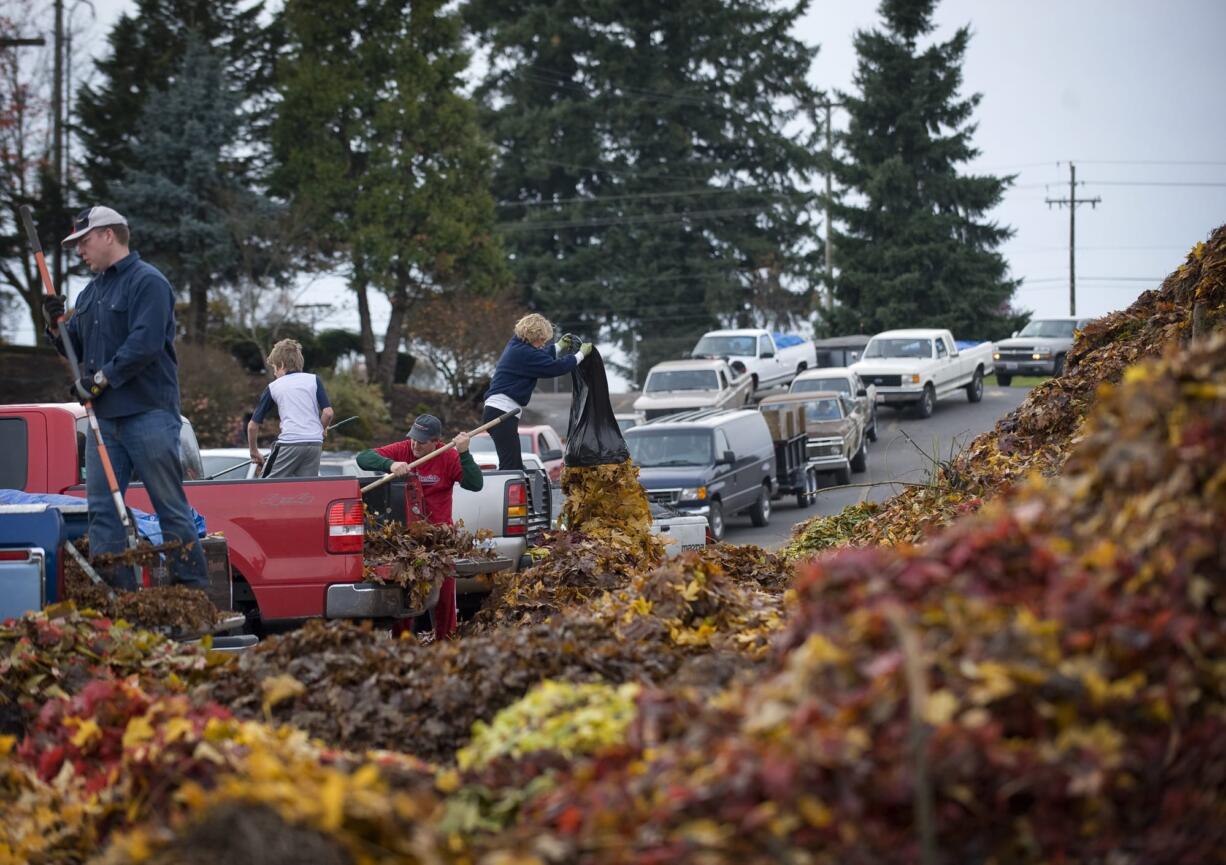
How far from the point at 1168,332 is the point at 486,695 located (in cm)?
510

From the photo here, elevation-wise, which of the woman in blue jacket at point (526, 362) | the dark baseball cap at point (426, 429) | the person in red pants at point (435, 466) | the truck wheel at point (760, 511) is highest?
the woman in blue jacket at point (526, 362)

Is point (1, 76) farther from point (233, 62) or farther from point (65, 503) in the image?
point (65, 503)

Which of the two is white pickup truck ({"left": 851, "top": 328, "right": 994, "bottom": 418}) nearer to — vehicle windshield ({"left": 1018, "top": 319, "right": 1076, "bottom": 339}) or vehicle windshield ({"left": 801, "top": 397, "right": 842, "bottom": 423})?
vehicle windshield ({"left": 1018, "top": 319, "right": 1076, "bottom": 339})

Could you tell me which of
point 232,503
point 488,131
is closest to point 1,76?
point 488,131

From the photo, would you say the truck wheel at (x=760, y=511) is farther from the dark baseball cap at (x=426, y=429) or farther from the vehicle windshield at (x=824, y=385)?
the dark baseball cap at (x=426, y=429)

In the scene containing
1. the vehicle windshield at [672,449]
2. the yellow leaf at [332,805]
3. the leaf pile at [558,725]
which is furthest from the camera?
the vehicle windshield at [672,449]

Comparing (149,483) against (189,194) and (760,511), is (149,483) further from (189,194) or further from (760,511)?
(189,194)

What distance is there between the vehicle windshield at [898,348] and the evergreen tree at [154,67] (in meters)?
18.3

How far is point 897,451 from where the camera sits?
34844mm

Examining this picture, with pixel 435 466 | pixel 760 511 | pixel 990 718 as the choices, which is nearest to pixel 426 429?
pixel 435 466

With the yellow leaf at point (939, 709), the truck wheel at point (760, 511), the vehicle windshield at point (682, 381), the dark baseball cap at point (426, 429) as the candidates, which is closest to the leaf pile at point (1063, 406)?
the dark baseball cap at point (426, 429)

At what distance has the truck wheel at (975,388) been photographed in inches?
1604

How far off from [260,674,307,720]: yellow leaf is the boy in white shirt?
553cm

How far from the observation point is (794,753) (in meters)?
2.98
